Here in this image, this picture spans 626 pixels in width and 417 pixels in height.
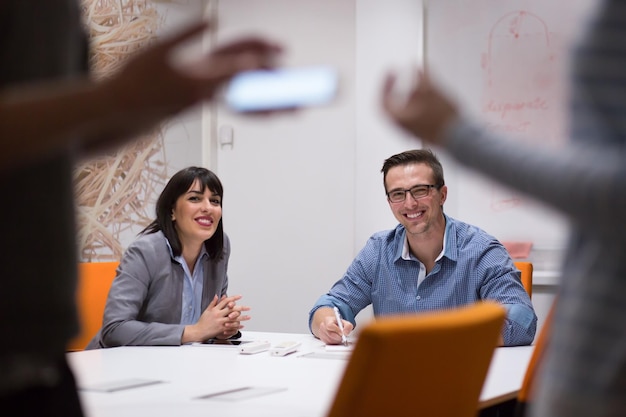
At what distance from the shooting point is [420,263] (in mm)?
3350

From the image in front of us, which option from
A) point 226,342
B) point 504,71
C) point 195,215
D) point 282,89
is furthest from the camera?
point 504,71

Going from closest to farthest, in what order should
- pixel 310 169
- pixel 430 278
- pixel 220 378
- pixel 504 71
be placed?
pixel 220 378, pixel 430 278, pixel 504 71, pixel 310 169

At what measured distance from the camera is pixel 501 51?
13.4 feet

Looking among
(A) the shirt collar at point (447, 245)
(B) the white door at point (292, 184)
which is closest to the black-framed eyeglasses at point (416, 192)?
(A) the shirt collar at point (447, 245)

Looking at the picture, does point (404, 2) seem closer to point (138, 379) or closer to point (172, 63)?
point (138, 379)

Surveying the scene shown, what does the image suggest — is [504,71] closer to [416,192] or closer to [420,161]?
Answer: [420,161]

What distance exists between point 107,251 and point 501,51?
7.64 ft

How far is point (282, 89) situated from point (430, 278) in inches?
97.1

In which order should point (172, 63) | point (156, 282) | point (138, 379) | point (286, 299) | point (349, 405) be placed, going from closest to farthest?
1. point (172, 63)
2. point (349, 405)
3. point (138, 379)
4. point (156, 282)
5. point (286, 299)

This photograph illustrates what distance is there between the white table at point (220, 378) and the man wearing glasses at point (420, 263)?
0.41 metres

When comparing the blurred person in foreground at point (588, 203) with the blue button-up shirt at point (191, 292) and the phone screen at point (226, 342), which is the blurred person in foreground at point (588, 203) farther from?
the blue button-up shirt at point (191, 292)

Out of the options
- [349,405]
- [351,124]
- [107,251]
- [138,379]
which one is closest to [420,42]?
[351,124]

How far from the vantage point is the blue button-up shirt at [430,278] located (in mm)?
3150

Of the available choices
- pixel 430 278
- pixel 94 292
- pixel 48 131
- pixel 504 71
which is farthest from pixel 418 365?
pixel 504 71
